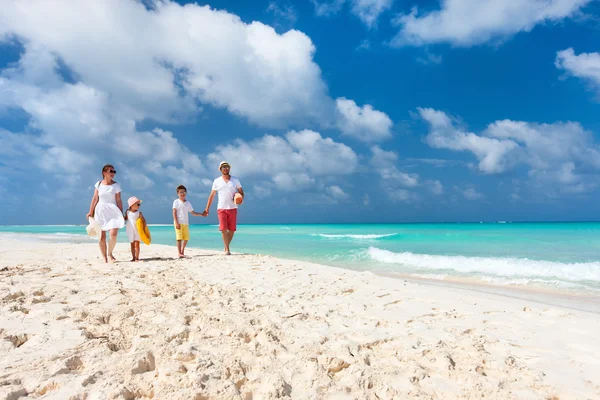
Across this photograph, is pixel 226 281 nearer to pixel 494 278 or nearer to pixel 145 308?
pixel 145 308

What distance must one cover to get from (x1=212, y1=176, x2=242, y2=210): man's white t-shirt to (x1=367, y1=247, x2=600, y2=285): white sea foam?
548 centimetres

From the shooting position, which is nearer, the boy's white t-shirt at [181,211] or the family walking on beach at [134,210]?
the family walking on beach at [134,210]

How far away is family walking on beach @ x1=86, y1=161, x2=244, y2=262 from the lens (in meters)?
6.69

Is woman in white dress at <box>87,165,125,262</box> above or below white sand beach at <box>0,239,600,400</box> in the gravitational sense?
above

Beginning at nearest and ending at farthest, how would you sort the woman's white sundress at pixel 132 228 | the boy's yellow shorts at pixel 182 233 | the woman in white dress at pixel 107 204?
the woman in white dress at pixel 107 204
the woman's white sundress at pixel 132 228
the boy's yellow shorts at pixel 182 233

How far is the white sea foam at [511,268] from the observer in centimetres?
778

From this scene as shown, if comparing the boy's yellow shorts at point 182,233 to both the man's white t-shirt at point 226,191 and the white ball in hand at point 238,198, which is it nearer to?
the man's white t-shirt at point 226,191

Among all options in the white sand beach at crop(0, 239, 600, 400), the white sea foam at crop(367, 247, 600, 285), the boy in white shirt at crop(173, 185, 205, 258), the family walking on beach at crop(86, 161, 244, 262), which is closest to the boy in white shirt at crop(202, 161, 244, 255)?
the family walking on beach at crop(86, 161, 244, 262)

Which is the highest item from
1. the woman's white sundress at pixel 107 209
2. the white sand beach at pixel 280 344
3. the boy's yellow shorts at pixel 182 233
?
the woman's white sundress at pixel 107 209

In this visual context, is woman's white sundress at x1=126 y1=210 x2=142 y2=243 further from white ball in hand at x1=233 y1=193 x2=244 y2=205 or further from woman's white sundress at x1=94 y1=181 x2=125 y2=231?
white ball in hand at x1=233 y1=193 x2=244 y2=205

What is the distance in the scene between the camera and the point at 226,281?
5230 mm

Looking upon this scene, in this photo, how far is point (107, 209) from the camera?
21.9 ft

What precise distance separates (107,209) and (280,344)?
541 cm

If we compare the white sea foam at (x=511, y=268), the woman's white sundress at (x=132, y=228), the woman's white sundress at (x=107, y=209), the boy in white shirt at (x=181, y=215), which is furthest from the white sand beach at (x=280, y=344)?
the white sea foam at (x=511, y=268)
